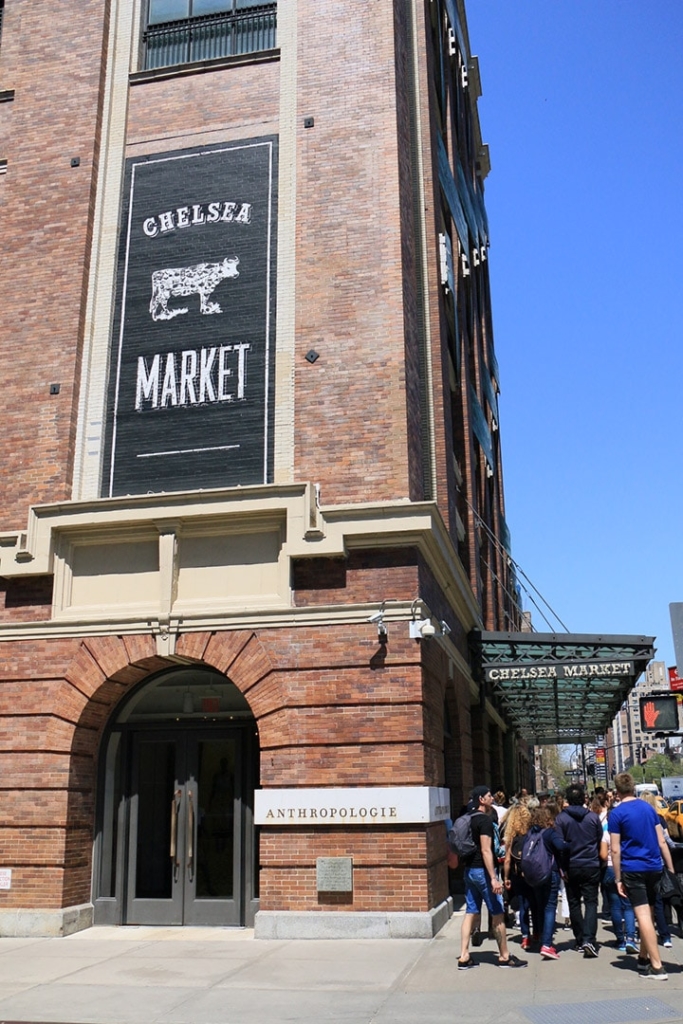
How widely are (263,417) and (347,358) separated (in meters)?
1.66

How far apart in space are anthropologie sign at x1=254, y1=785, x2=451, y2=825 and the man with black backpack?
7.12 feet

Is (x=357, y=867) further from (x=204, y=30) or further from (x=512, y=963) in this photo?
(x=204, y=30)

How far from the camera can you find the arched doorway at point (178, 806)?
14312mm

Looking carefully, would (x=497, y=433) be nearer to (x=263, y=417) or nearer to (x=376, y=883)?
(x=263, y=417)

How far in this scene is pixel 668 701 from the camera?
49.2 ft

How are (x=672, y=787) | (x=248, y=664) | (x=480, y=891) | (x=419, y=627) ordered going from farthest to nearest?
1. (x=672, y=787)
2. (x=248, y=664)
3. (x=419, y=627)
4. (x=480, y=891)

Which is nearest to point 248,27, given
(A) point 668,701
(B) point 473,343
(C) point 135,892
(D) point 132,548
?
(D) point 132,548

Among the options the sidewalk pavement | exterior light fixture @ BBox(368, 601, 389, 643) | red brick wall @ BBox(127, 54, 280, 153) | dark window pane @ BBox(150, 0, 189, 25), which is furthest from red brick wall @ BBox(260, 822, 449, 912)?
dark window pane @ BBox(150, 0, 189, 25)

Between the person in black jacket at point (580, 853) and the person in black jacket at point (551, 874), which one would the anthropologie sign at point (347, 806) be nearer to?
the person in black jacket at point (551, 874)

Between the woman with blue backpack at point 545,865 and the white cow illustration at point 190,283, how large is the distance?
9904 mm

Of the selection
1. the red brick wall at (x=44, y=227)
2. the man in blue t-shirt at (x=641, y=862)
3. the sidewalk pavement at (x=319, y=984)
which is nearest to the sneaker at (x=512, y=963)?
the sidewalk pavement at (x=319, y=984)

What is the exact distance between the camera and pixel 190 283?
658 inches

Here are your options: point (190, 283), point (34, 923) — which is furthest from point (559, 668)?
point (34, 923)

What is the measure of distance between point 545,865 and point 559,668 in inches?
285
